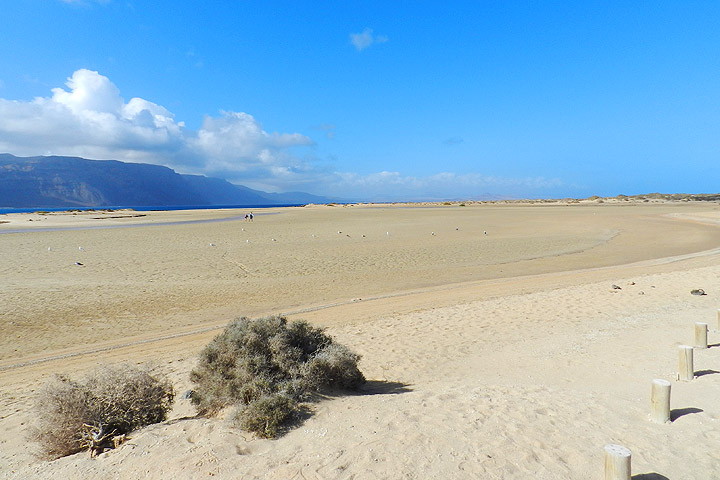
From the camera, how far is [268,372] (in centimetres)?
491

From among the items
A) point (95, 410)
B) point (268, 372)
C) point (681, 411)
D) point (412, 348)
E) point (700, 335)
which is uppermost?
point (268, 372)

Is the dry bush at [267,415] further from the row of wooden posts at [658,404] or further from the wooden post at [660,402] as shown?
the wooden post at [660,402]

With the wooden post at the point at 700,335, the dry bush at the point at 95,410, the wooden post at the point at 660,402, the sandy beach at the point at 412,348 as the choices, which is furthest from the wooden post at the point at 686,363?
the dry bush at the point at 95,410

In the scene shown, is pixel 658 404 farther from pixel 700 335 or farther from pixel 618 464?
pixel 700 335

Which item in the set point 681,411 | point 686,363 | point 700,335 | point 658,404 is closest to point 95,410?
point 658,404

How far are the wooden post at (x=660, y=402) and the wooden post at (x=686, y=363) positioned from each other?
1.54 m

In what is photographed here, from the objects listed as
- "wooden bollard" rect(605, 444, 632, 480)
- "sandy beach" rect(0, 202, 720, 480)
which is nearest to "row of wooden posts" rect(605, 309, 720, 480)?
"wooden bollard" rect(605, 444, 632, 480)

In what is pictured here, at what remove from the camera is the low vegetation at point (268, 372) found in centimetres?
423

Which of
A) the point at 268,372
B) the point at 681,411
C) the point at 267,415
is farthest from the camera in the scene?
the point at 268,372

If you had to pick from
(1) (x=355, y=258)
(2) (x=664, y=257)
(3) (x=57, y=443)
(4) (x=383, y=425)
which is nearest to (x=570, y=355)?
(4) (x=383, y=425)

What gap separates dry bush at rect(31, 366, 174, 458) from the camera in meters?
4.19

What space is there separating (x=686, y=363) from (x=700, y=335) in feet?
5.94

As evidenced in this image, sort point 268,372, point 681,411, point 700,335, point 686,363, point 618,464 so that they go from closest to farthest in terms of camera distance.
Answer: point 618,464
point 681,411
point 268,372
point 686,363
point 700,335

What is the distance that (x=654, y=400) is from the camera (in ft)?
14.7
